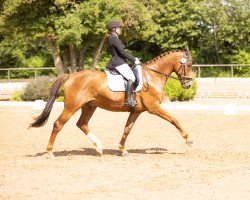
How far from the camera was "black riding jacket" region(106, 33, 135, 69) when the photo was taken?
36.8 ft

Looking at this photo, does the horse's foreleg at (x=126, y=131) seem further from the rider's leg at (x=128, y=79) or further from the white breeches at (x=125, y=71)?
the white breeches at (x=125, y=71)

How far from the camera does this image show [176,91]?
79.4 ft

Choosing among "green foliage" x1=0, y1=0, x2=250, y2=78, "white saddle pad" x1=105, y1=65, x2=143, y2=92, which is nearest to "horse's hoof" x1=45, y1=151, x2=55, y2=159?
"white saddle pad" x1=105, y1=65, x2=143, y2=92

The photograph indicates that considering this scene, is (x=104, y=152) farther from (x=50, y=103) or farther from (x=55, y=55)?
(x=55, y=55)

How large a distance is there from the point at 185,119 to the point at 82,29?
1212 cm

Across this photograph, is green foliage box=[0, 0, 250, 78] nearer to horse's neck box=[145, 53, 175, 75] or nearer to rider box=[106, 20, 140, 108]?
horse's neck box=[145, 53, 175, 75]

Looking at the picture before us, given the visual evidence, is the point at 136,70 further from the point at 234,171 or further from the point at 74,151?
the point at 234,171

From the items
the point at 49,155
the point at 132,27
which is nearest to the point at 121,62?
the point at 49,155

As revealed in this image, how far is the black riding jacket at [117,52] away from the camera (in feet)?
36.8

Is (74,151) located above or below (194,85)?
above

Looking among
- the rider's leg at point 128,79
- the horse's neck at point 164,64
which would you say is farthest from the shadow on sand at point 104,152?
the horse's neck at point 164,64

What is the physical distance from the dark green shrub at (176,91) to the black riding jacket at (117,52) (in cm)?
1273

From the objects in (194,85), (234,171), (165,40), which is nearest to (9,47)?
(165,40)

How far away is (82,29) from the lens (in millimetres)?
28734
